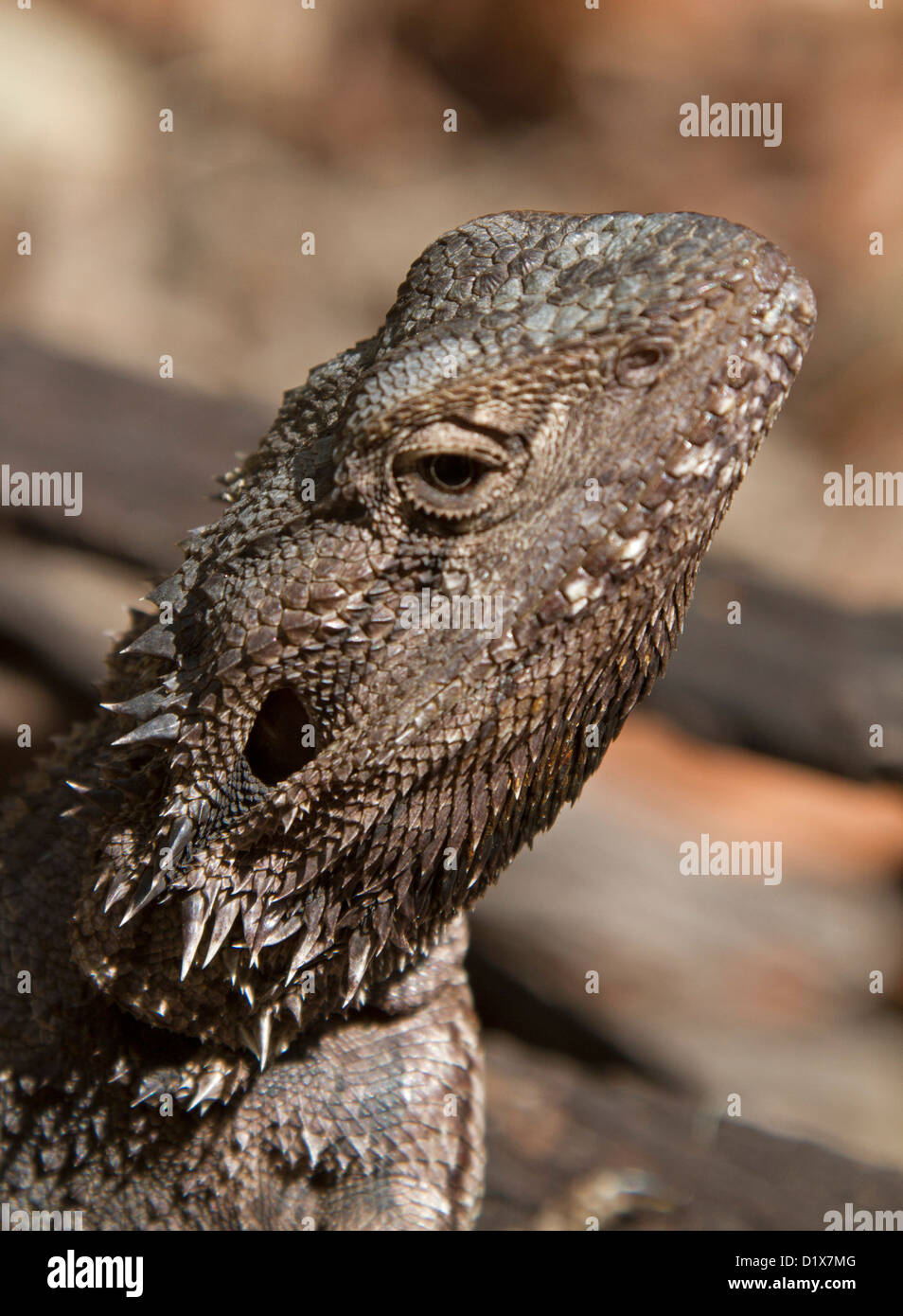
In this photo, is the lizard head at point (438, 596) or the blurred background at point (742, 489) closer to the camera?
the lizard head at point (438, 596)

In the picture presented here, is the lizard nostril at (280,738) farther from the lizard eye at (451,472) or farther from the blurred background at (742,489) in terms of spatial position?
the blurred background at (742,489)

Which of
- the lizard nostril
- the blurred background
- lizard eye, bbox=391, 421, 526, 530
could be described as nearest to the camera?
lizard eye, bbox=391, 421, 526, 530

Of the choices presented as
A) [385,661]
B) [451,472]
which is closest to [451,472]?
[451,472]

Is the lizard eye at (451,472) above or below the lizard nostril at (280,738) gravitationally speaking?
above

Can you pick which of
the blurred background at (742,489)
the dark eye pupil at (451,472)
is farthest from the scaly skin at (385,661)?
the blurred background at (742,489)

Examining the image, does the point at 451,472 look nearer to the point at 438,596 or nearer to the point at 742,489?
the point at 438,596

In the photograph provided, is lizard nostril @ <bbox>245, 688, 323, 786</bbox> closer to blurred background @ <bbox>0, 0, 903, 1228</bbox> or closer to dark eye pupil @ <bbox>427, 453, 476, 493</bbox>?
dark eye pupil @ <bbox>427, 453, 476, 493</bbox>

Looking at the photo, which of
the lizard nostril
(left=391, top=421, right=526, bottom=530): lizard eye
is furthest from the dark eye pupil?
the lizard nostril
